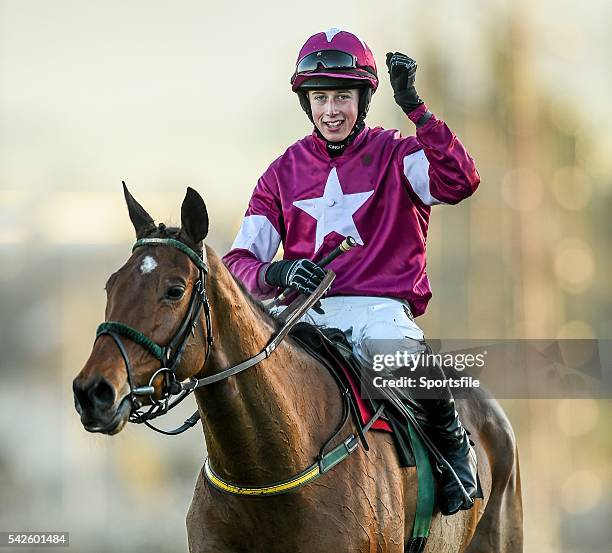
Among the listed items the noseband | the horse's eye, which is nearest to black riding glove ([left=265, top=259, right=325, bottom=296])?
the noseband

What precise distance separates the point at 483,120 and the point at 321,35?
7.05 m

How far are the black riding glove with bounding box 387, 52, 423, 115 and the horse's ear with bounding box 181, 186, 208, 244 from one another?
1.20 m

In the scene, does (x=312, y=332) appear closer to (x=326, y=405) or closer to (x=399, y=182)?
(x=326, y=405)

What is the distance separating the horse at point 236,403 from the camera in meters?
3.61

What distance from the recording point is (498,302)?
38.0 feet

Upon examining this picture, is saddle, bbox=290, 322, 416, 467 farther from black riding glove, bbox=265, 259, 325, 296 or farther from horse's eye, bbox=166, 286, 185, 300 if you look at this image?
horse's eye, bbox=166, 286, 185, 300

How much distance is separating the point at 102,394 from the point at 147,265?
0.50 meters

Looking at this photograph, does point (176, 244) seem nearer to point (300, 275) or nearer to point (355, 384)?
point (300, 275)

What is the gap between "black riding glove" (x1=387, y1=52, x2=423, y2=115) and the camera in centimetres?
463

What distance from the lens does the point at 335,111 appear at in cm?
509

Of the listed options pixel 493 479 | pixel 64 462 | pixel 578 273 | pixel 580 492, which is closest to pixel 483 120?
pixel 578 273

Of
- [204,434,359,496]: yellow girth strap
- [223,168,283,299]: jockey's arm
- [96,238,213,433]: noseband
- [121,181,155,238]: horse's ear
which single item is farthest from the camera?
[223,168,283,299]: jockey's arm

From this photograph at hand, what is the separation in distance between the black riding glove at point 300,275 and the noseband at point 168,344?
0.75 metres

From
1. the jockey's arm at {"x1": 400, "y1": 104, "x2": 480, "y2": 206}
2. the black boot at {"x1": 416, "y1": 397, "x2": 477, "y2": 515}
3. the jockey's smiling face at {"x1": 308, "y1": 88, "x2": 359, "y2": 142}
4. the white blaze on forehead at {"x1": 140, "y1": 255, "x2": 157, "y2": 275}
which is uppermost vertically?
the jockey's smiling face at {"x1": 308, "y1": 88, "x2": 359, "y2": 142}
